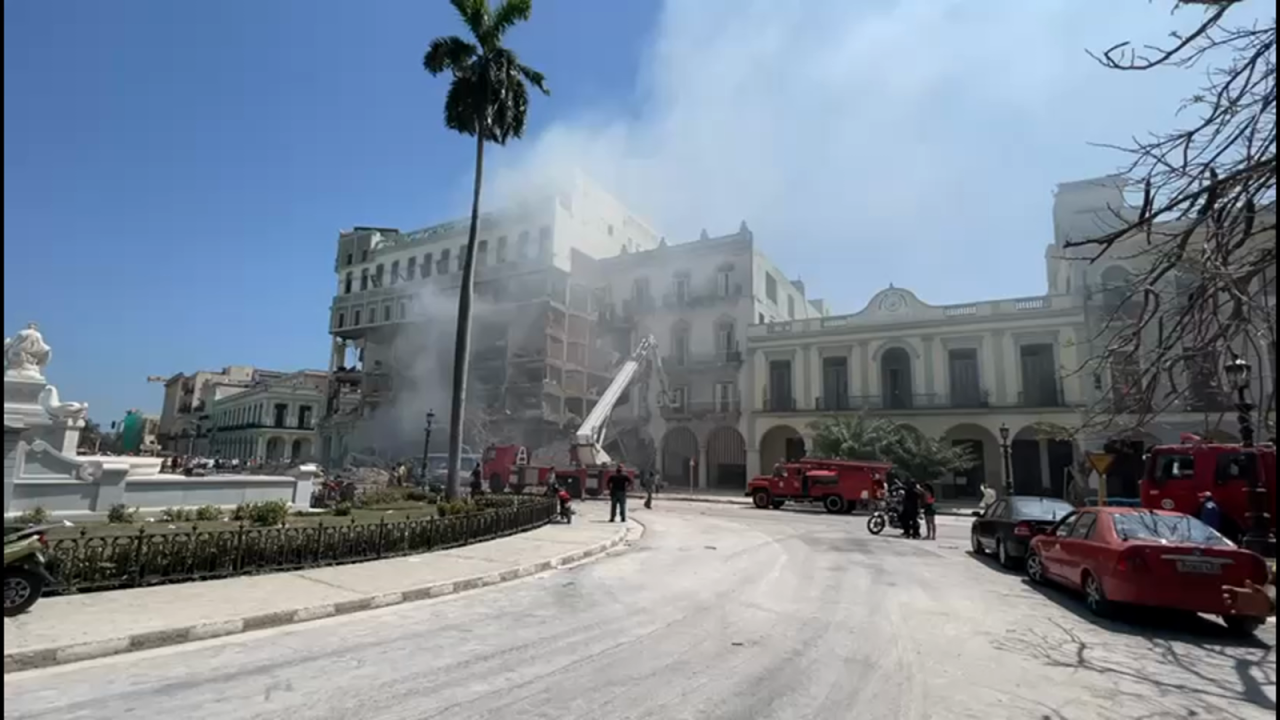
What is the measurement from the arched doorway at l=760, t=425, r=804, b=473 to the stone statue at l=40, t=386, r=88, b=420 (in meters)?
31.9

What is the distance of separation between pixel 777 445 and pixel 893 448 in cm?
1106

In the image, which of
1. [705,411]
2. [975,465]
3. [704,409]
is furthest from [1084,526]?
[704,409]

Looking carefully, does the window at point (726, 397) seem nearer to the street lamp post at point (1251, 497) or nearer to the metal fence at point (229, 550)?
the metal fence at point (229, 550)

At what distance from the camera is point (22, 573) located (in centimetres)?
703

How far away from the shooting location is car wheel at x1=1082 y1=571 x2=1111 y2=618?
8.64 meters

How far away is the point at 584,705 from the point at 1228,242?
6745 millimetres

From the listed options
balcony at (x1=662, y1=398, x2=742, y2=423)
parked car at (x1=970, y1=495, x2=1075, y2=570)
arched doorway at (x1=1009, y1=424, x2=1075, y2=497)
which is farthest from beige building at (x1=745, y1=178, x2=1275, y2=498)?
parked car at (x1=970, y1=495, x2=1075, y2=570)

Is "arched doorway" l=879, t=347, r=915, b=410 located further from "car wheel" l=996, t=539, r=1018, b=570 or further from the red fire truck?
"car wheel" l=996, t=539, r=1018, b=570

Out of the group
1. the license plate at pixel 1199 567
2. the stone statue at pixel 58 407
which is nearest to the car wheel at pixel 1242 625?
the license plate at pixel 1199 567

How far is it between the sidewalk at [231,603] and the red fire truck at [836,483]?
16.0 meters

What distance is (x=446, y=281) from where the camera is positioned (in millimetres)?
58531

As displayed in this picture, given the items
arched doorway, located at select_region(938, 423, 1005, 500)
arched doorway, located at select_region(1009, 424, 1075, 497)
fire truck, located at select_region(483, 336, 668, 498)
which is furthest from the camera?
arched doorway, located at select_region(938, 423, 1005, 500)

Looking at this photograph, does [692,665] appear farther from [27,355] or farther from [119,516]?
[27,355]

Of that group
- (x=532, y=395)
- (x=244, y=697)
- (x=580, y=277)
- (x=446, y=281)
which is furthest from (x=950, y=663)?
(x=446, y=281)
